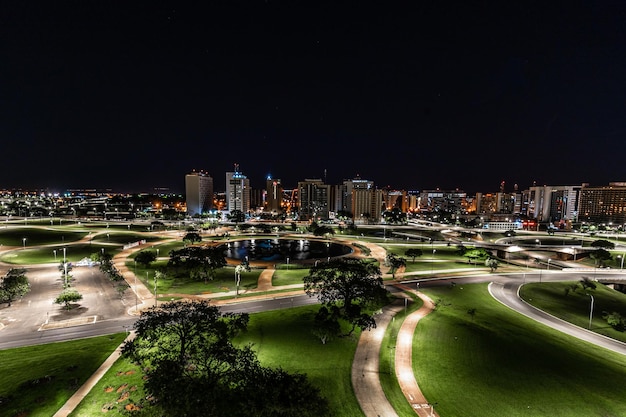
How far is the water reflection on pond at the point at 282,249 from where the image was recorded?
104m

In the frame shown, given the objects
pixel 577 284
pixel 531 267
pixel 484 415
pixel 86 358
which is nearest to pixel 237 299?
pixel 86 358

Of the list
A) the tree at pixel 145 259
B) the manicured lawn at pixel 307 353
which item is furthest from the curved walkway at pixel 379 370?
the tree at pixel 145 259

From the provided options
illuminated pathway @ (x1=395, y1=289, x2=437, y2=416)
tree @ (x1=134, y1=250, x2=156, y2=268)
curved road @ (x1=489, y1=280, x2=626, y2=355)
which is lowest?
curved road @ (x1=489, y1=280, x2=626, y2=355)

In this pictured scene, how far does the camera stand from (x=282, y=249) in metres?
117

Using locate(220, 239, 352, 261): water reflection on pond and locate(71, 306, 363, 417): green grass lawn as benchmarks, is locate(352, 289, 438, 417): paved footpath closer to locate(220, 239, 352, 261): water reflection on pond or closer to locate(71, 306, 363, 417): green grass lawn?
locate(71, 306, 363, 417): green grass lawn

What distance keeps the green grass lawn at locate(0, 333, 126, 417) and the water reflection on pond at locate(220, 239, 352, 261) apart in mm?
59462

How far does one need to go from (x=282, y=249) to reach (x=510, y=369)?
89585 mm

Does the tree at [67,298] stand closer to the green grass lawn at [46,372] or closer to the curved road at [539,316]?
the green grass lawn at [46,372]

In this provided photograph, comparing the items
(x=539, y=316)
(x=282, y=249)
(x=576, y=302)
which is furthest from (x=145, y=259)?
(x=576, y=302)

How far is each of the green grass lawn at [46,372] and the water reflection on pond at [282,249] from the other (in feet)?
195

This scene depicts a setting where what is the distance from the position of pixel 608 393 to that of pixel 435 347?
16.2m

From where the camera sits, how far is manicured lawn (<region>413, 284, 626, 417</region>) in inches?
1116

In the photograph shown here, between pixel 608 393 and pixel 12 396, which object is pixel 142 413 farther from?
pixel 608 393

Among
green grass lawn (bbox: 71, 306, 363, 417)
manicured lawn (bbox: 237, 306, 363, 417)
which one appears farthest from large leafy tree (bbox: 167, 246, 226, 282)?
manicured lawn (bbox: 237, 306, 363, 417)
